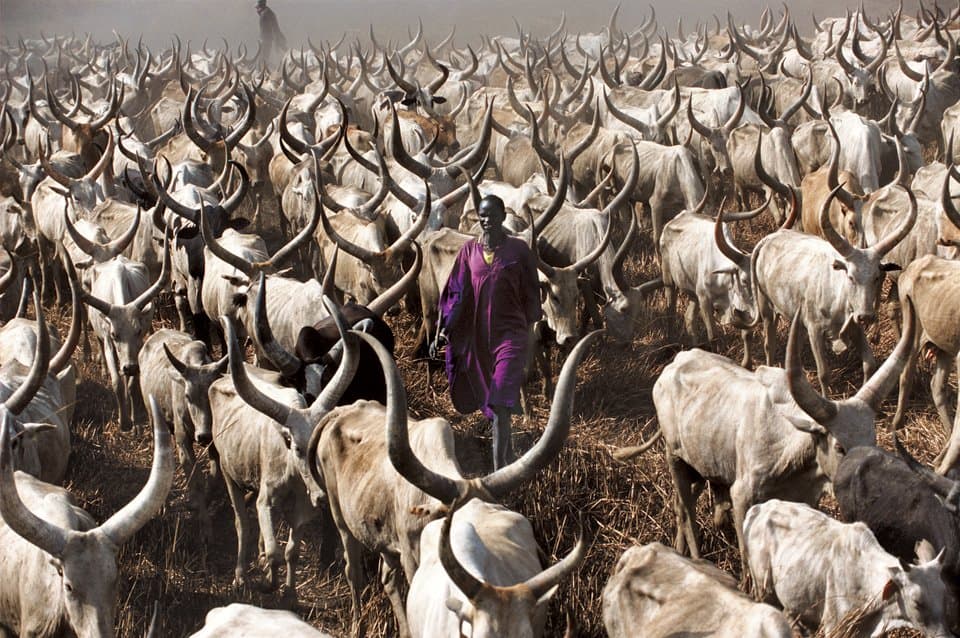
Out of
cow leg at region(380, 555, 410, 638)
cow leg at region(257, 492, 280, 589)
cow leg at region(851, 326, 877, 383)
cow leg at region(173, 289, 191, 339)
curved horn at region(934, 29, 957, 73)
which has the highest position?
curved horn at region(934, 29, 957, 73)

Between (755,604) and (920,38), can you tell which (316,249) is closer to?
(755,604)

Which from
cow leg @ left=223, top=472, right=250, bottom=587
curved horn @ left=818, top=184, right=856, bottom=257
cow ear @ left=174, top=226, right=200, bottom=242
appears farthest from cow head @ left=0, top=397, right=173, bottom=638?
cow ear @ left=174, top=226, right=200, bottom=242

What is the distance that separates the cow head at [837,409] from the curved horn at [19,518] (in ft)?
12.2

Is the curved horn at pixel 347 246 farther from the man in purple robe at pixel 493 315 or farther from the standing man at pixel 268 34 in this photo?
the standing man at pixel 268 34

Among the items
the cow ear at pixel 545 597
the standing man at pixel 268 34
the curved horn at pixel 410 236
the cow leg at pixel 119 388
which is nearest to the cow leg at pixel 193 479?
the cow leg at pixel 119 388

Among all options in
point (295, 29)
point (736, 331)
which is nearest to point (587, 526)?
point (736, 331)

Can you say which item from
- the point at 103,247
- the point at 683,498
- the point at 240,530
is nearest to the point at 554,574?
the point at 683,498

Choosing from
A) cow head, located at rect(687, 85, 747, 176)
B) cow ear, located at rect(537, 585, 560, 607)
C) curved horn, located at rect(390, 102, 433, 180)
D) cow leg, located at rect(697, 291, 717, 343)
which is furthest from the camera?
cow head, located at rect(687, 85, 747, 176)

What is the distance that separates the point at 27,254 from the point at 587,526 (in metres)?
9.02

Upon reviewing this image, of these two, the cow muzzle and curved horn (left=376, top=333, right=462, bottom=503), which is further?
the cow muzzle

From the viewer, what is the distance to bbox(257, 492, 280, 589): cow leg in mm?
7566

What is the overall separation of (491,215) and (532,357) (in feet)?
9.11

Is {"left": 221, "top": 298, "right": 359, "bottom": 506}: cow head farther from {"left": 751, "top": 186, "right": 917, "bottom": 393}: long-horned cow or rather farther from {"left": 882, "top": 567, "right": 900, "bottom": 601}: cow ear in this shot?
{"left": 751, "top": 186, "right": 917, "bottom": 393}: long-horned cow

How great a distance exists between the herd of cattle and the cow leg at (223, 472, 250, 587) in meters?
0.02
